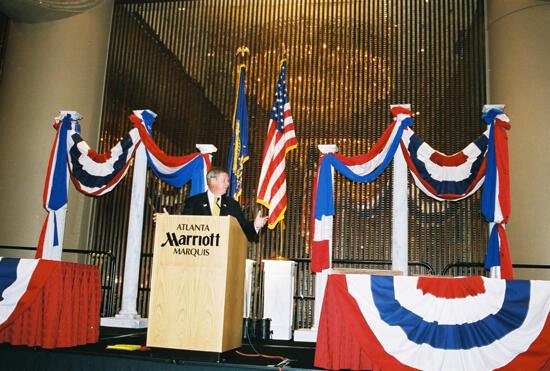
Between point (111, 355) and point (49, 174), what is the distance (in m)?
4.05

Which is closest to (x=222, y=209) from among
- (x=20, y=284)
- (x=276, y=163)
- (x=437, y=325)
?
(x=20, y=284)

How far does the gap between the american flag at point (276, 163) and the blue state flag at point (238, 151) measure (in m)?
0.42

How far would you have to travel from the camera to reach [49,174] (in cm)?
681

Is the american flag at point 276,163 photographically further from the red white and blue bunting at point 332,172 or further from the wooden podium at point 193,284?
the wooden podium at point 193,284

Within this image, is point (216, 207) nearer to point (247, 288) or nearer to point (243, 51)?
point (247, 288)

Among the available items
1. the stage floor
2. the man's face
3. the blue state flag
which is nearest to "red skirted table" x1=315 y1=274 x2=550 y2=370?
the stage floor

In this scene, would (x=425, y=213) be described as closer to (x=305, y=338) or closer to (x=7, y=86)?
(x=305, y=338)

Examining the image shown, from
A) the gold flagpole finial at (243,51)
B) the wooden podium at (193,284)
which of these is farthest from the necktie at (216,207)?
the gold flagpole finial at (243,51)

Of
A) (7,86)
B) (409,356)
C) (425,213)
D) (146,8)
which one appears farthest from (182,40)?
(409,356)

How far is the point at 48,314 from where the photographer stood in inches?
156

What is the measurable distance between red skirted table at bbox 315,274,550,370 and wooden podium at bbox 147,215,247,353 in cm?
79

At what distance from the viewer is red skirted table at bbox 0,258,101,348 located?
13.0ft

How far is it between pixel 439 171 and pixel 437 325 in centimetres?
320

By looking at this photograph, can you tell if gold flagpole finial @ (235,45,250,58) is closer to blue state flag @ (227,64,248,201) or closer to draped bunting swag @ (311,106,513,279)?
blue state flag @ (227,64,248,201)
